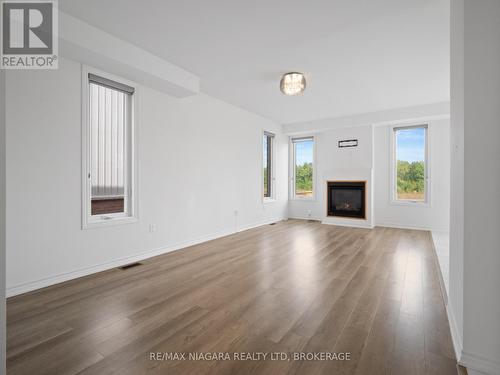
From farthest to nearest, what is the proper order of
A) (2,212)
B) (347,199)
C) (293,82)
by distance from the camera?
(347,199)
(293,82)
(2,212)

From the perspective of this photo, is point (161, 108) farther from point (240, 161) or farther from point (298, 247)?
point (298, 247)

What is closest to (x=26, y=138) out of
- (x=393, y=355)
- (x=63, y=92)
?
(x=63, y=92)

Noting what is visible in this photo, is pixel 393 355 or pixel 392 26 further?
pixel 392 26

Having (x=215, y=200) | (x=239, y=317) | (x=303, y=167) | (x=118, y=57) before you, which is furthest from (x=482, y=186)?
(x=303, y=167)

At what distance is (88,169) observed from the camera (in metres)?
3.01

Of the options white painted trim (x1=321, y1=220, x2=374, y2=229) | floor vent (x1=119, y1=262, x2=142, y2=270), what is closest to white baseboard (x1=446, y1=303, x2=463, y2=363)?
floor vent (x1=119, y1=262, x2=142, y2=270)

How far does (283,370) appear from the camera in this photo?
1.48 metres

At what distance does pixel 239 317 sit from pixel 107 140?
9.31ft

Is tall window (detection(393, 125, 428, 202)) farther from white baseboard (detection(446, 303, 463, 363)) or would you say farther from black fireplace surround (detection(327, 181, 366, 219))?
white baseboard (detection(446, 303, 463, 363))

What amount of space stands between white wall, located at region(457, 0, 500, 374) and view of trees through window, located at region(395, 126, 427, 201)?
16.9ft

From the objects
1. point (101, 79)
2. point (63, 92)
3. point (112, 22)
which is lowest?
point (63, 92)

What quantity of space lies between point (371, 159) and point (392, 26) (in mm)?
3950

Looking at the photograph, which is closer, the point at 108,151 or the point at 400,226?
the point at 108,151

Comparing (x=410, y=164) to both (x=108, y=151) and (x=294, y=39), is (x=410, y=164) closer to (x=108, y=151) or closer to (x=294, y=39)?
(x=294, y=39)
